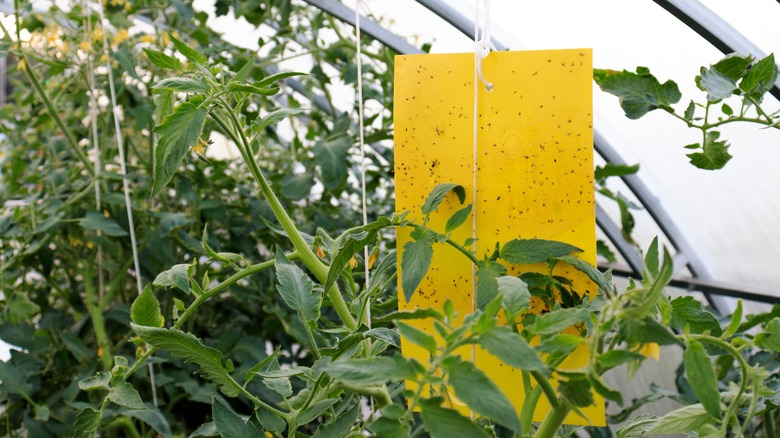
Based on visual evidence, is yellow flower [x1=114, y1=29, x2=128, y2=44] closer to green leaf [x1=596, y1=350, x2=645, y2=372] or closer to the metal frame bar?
the metal frame bar

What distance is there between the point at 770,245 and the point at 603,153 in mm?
419

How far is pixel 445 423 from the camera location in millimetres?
442

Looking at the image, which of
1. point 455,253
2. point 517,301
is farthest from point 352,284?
point 517,301

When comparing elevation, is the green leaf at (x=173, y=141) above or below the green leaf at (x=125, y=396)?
above

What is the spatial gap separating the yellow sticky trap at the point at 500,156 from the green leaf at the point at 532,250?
0.12 ft

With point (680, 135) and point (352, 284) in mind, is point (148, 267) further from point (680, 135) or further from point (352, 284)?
point (680, 135)

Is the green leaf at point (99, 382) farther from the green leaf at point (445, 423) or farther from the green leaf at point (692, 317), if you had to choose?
the green leaf at point (692, 317)

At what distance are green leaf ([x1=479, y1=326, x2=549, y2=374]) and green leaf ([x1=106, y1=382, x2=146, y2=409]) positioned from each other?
1.11 feet

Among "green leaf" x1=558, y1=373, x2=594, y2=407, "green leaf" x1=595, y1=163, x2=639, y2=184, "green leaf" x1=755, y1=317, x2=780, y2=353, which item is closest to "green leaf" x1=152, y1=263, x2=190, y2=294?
"green leaf" x1=558, y1=373, x2=594, y2=407

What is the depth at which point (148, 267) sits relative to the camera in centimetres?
163

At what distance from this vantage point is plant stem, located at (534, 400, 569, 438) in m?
0.50

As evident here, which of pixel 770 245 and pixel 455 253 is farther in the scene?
pixel 770 245

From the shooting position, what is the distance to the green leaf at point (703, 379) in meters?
0.47

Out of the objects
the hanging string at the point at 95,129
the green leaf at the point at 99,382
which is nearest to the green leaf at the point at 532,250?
the green leaf at the point at 99,382
